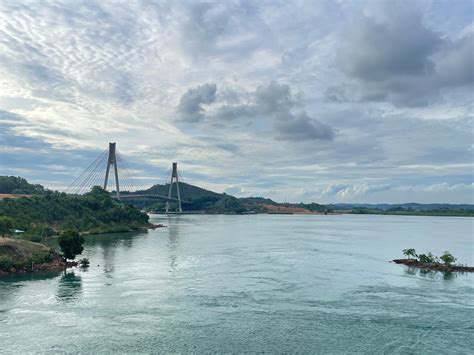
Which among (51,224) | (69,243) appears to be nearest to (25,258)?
(69,243)

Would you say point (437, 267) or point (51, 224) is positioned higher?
point (51, 224)

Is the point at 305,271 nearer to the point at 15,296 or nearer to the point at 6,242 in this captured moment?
the point at 15,296

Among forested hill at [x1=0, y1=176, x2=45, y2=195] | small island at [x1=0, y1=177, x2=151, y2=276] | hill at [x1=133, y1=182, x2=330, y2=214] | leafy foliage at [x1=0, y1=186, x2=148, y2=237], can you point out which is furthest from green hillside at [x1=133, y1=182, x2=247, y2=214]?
leafy foliage at [x1=0, y1=186, x2=148, y2=237]

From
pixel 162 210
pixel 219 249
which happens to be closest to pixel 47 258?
pixel 219 249

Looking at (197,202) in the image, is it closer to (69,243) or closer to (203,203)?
(203,203)

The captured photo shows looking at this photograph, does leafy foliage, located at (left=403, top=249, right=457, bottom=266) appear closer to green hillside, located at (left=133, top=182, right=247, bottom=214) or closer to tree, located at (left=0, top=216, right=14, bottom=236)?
tree, located at (left=0, top=216, right=14, bottom=236)

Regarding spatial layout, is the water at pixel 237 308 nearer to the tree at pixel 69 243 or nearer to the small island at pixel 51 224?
the tree at pixel 69 243

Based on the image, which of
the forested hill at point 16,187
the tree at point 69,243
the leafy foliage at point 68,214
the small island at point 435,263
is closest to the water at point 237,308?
the small island at point 435,263
